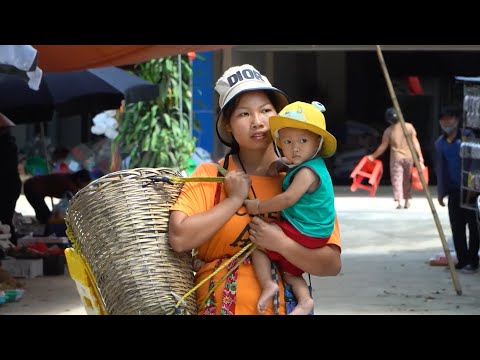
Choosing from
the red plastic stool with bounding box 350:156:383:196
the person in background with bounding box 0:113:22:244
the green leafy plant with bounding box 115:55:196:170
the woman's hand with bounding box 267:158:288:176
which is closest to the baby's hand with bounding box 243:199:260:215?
the woman's hand with bounding box 267:158:288:176

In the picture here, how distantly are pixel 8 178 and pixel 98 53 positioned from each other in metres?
3.66

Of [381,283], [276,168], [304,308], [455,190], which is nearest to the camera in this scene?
[304,308]

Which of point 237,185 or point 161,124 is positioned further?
point 161,124

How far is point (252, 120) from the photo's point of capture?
348cm

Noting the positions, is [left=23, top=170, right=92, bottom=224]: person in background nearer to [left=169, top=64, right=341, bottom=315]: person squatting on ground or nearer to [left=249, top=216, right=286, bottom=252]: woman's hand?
[left=169, top=64, right=341, bottom=315]: person squatting on ground

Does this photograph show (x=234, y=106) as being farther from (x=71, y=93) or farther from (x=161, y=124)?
(x=161, y=124)

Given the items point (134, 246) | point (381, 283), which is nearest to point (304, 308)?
point (134, 246)

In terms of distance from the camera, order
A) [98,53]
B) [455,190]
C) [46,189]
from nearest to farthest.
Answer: [98,53] < [455,190] < [46,189]

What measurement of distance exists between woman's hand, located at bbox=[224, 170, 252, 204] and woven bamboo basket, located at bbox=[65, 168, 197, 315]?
184 millimetres

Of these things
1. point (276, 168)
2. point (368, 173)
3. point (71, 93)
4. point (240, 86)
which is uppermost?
point (71, 93)

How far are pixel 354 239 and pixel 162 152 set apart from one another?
4.18 meters

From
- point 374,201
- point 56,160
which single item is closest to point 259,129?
point 56,160

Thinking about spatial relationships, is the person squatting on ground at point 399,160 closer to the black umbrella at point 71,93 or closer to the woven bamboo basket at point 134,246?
the black umbrella at point 71,93
